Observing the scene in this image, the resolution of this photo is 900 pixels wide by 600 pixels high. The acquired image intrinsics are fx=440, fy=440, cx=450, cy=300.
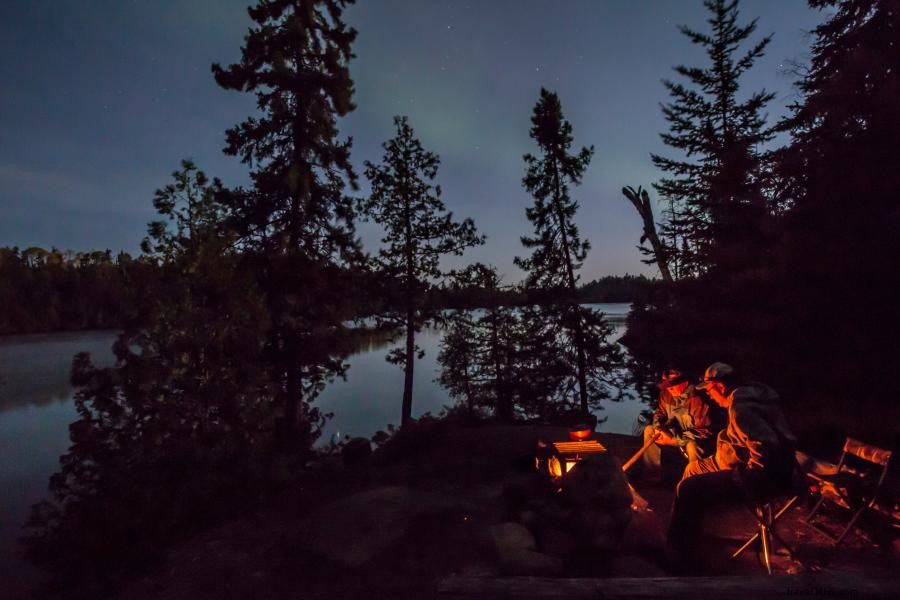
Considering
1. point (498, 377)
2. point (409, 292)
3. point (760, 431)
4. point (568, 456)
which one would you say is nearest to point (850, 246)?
point (760, 431)

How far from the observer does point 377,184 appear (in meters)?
18.3

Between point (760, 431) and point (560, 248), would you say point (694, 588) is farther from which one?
point (560, 248)

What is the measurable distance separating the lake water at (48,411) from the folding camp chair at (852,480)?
15.7 m

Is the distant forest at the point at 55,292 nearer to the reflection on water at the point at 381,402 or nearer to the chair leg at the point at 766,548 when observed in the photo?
the reflection on water at the point at 381,402

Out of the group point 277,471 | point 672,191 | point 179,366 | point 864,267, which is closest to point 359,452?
point 277,471

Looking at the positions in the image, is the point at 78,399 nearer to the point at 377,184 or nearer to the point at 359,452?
the point at 359,452

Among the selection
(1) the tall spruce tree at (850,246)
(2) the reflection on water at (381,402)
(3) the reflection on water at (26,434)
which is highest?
(1) the tall spruce tree at (850,246)

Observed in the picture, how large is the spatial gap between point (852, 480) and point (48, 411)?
44265 mm

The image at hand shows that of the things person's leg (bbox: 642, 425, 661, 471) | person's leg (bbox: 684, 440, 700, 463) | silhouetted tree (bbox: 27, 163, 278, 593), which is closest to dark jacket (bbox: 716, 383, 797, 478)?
person's leg (bbox: 684, 440, 700, 463)

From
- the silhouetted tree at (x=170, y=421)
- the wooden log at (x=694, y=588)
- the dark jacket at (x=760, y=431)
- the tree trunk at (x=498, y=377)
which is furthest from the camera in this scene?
the tree trunk at (x=498, y=377)

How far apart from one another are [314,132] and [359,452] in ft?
33.5

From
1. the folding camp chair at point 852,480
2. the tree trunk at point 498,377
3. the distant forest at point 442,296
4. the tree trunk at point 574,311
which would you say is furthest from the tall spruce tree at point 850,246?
the tree trunk at point 498,377

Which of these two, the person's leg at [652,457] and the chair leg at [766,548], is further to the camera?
the person's leg at [652,457]

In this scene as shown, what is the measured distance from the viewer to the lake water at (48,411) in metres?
16.5
